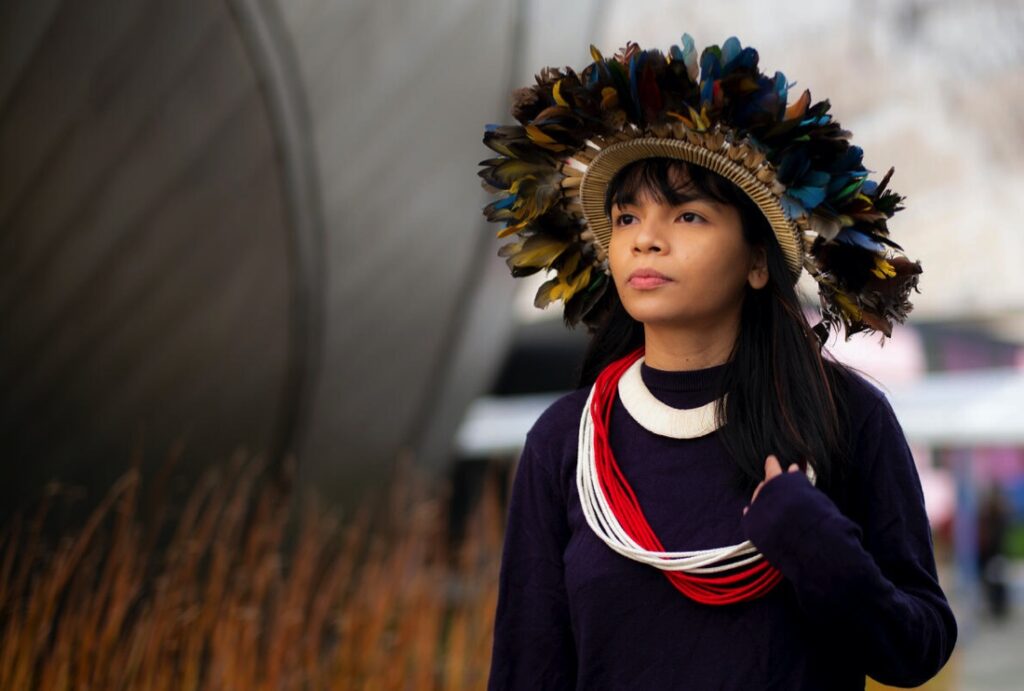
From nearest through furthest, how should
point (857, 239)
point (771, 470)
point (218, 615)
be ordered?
point (771, 470) < point (857, 239) < point (218, 615)

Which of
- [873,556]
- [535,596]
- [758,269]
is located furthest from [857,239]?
[535,596]

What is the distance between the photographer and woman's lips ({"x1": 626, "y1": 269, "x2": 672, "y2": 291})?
4.72ft

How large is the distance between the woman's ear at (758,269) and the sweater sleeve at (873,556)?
0.19 meters

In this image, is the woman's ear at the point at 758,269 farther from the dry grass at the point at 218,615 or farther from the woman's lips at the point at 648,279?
the dry grass at the point at 218,615

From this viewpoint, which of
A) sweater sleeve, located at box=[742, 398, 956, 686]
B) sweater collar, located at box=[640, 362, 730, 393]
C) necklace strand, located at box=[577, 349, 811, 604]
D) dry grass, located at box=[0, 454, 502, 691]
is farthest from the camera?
dry grass, located at box=[0, 454, 502, 691]

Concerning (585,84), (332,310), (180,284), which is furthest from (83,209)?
(585,84)

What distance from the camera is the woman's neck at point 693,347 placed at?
4.92 ft

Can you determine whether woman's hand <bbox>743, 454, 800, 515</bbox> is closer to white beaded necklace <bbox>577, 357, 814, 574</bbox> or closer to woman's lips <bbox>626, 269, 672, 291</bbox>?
white beaded necklace <bbox>577, 357, 814, 574</bbox>

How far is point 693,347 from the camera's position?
59.1 inches

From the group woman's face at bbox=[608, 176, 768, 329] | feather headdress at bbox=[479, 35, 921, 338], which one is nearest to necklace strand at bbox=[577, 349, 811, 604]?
woman's face at bbox=[608, 176, 768, 329]

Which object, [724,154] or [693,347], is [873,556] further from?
[724,154]

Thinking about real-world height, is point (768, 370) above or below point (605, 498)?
above

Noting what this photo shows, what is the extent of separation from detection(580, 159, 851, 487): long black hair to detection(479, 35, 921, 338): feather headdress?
21 mm

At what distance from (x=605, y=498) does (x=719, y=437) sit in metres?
0.14
